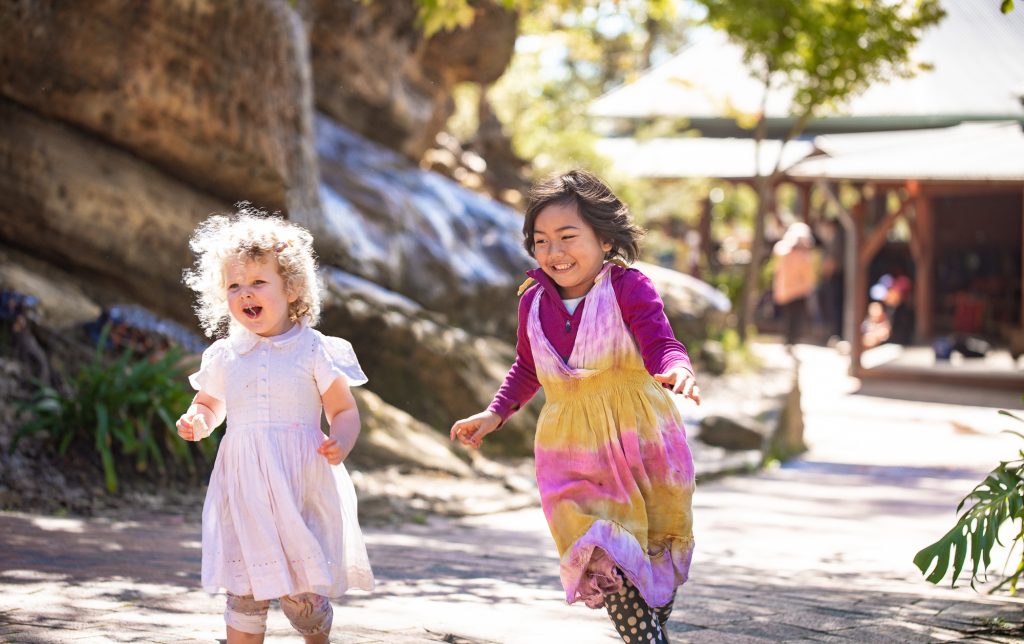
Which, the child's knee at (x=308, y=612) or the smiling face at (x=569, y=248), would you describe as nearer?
the child's knee at (x=308, y=612)

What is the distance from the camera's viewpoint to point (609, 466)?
3.47 m

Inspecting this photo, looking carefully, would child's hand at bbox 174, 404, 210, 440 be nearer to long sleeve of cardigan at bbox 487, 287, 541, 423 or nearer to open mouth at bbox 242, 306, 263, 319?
open mouth at bbox 242, 306, 263, 319

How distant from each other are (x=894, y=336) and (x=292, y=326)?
2124 centimetres

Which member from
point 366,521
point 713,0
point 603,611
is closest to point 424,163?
point 713,0

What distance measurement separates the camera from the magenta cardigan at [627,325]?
136 inches

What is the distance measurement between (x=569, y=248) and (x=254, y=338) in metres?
0.95

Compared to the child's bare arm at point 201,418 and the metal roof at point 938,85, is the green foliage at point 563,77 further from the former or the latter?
the child's bare arm at point 201,418

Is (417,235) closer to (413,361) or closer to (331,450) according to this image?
(413,361)

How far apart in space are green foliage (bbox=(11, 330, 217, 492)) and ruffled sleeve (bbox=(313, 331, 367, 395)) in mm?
3491

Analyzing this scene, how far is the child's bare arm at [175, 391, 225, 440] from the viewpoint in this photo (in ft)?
11.7

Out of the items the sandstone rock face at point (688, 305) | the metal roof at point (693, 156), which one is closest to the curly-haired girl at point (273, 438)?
the sandstone rock face at point (688, 305)

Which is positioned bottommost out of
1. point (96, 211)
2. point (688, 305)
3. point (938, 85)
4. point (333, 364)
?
point (333, 364)

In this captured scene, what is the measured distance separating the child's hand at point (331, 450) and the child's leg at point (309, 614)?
0.38 m

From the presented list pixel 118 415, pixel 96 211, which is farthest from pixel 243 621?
pixel 96 211
